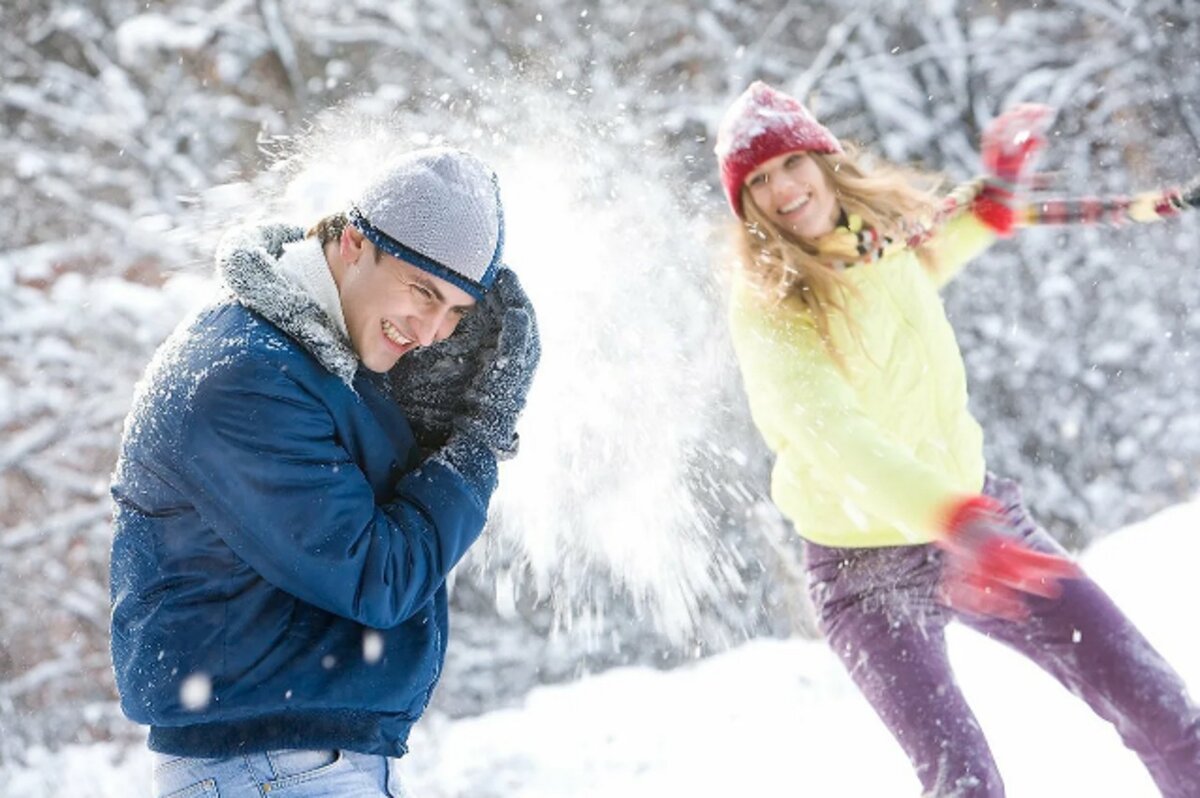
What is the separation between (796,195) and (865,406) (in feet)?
1.82

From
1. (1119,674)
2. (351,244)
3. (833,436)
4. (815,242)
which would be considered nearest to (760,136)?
(815,242)

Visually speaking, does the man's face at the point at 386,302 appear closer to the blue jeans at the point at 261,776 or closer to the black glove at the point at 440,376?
the black glove at the point at 440,376

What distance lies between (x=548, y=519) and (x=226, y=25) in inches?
165

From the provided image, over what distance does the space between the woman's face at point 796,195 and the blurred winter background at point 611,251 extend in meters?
2.60

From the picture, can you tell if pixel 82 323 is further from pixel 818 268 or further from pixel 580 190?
pixel 818 268

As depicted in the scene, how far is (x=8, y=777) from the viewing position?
6492 mm

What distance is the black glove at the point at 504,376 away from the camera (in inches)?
71.1

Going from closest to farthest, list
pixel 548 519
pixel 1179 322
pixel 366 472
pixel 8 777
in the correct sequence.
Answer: pixel 366 472 → pixel 548 519 → pixel 8 777 → pixel 1179 322

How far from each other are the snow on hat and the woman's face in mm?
1131

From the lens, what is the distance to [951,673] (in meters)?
2.42

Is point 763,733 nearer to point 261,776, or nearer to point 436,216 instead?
point 261,776

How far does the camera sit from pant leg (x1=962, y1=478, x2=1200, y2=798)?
2.26 meters

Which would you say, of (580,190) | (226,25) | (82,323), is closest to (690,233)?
(580,190)

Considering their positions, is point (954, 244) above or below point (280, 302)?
below
